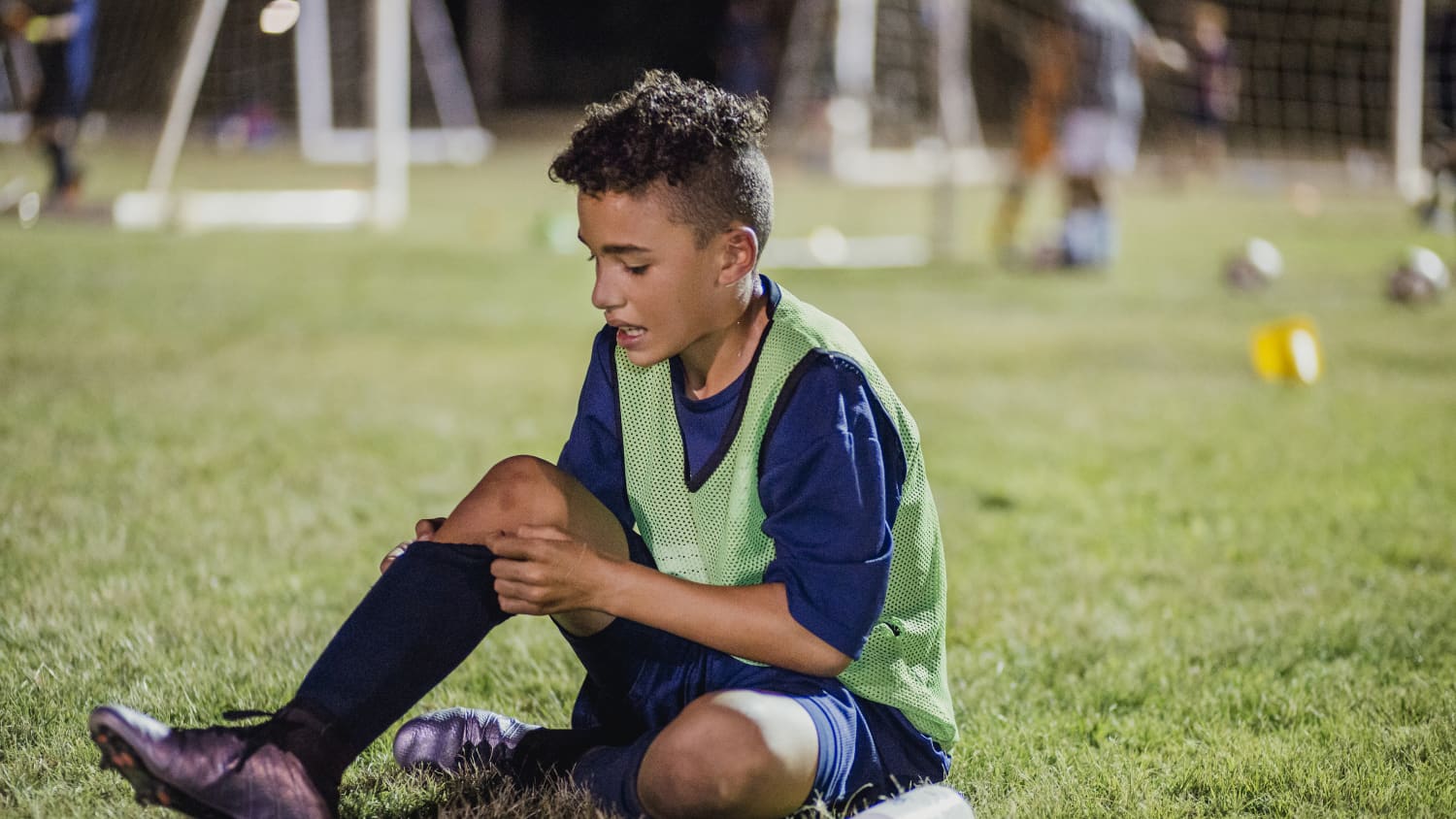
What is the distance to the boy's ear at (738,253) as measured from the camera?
231 centimetres

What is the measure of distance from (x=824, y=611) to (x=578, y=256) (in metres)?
9.71

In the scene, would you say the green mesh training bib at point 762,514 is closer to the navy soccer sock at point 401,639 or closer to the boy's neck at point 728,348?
the boy's neck at point 728,348

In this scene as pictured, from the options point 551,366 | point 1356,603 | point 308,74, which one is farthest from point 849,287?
point 308,74

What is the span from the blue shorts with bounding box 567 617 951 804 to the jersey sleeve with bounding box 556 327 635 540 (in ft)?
0.66

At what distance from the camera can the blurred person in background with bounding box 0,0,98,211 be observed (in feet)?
38.1

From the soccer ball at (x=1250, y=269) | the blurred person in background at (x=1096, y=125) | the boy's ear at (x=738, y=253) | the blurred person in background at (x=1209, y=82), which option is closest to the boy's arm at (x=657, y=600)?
the boy's ear at (x=738, y=253)

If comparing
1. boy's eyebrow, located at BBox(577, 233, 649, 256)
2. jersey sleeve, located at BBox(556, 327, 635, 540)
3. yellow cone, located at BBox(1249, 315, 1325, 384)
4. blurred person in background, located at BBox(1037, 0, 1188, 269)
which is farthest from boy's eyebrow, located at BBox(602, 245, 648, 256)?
blurred person in background, located at BBox(1037, 0, 1188, 269)

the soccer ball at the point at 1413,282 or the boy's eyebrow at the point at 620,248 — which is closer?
the boy's eyebrow at the point at 620,248

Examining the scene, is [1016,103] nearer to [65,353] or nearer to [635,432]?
[65,353]

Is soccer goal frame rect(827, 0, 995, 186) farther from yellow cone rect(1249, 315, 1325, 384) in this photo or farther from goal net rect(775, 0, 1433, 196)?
yellow cone rect(1249, 315, 1325, 384)

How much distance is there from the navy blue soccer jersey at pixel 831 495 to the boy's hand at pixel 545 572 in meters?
0.26

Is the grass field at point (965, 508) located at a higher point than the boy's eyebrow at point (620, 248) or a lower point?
lower

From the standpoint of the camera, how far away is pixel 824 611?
2172mm

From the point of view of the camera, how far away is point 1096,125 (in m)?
11.1
